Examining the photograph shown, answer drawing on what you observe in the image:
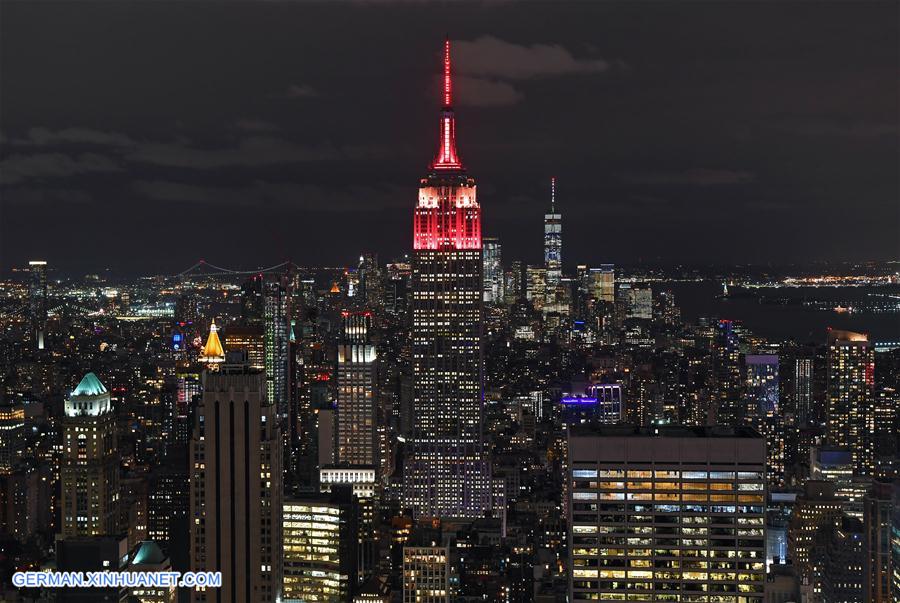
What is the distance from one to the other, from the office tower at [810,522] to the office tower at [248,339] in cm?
786

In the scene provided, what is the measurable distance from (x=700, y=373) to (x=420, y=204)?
25.9 ft

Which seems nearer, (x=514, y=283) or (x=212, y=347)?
(x=212, y=347)

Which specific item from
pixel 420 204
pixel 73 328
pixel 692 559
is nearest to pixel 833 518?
pixel 692 559

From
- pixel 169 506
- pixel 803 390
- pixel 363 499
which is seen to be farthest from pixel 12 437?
pixel 803 390

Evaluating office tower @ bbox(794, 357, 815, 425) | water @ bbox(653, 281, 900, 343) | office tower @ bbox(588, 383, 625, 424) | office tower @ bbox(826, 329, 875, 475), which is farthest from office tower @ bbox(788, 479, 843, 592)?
office tower @ bbox(588, 383, 625, 424)

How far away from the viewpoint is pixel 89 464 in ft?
61.6

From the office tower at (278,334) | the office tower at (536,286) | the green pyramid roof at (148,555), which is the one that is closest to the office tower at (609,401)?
the office tower at (536,286)

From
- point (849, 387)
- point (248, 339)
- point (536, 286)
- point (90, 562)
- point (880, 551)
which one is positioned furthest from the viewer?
point (536, 286)

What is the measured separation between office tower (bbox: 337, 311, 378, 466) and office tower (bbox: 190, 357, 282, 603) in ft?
37.3

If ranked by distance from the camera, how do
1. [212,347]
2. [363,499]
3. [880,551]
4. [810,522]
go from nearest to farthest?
[880,551] → [810,522] → [212,347] → [363,499]

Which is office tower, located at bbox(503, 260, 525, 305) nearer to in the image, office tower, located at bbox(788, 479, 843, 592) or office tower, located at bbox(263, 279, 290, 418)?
office tower, located at bbox(263, 279, 290, 418)

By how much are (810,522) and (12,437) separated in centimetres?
1250

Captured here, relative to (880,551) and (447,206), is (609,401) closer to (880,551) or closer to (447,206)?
(447,206)

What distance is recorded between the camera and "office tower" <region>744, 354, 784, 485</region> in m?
23.9
